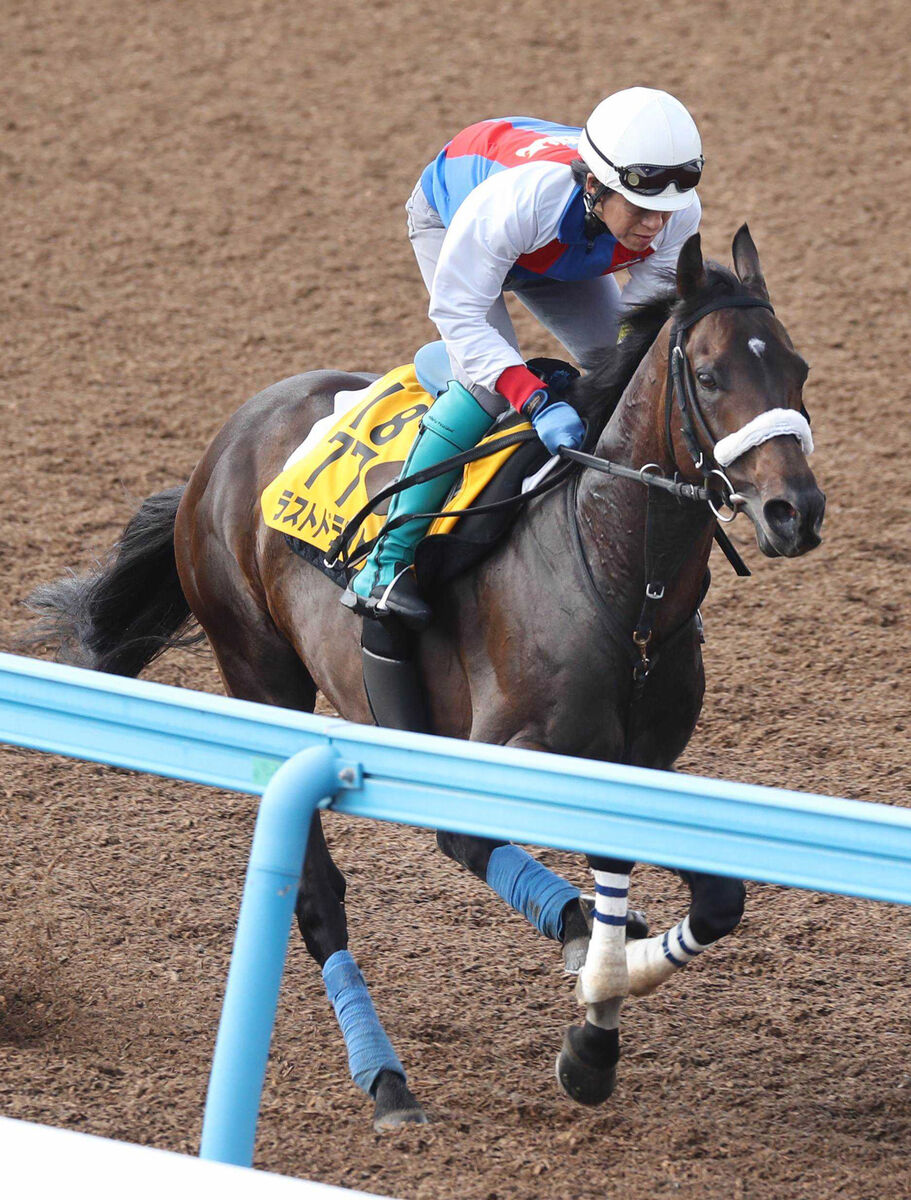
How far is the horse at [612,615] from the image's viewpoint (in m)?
3.19

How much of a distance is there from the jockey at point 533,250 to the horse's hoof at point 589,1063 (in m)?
1.03

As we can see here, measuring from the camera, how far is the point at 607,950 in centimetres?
350

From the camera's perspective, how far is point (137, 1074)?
3707mm

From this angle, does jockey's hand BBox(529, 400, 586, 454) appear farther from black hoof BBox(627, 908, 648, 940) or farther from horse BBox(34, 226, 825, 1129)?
black hoof BBox(627, 908, 648, 940)

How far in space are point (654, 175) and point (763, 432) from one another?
2.41 ft

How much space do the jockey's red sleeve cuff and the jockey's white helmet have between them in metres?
0.45

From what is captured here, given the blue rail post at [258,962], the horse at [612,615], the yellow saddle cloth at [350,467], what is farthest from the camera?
the yellow saddle cloth at [350,467]

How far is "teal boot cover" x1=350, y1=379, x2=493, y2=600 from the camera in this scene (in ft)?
12.5

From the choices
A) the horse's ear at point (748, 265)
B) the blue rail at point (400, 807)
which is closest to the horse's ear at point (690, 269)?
the horse's ear at point (748, 265)

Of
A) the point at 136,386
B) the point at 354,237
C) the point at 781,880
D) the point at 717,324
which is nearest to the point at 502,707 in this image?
the point at 717,324

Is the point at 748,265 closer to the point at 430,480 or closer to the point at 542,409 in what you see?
the point at 542,409

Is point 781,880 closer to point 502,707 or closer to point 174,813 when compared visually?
point 502,707

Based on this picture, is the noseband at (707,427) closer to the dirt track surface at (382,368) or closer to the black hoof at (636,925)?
the black hoof at (636,925)

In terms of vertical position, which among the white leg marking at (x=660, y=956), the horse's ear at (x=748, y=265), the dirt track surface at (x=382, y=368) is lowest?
the dirt track surface at (x=382, y=368)
